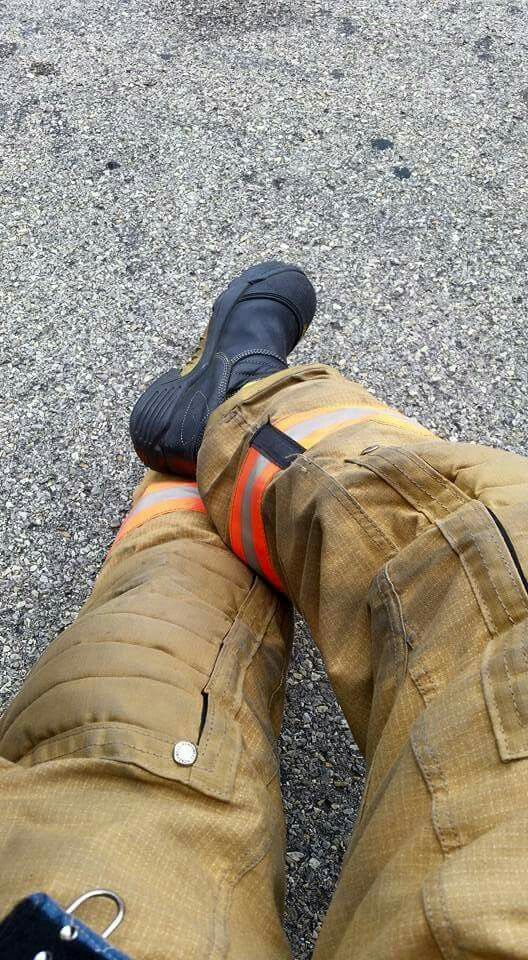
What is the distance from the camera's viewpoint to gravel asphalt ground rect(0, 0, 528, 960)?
1553mm

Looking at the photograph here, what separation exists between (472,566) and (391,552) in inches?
5.6

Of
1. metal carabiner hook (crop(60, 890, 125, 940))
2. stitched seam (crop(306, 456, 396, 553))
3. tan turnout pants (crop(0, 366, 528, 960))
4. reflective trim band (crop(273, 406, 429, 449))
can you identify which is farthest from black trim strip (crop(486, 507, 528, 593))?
metal carabiner hook (crop(60, 890, 125, 940))

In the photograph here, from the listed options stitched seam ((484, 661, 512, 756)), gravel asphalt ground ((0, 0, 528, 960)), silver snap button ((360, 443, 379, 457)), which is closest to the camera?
stitched seam ((484, 661, 512, 756))

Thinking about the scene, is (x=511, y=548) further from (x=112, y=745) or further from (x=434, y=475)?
(x=112, y=745)

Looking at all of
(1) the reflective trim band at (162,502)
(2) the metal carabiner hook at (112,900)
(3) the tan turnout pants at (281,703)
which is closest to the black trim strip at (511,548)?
(3) the tan turnout pants at (281,703)

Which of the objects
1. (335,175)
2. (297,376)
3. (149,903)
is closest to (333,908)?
(149,903)

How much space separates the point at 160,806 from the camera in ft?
2.65

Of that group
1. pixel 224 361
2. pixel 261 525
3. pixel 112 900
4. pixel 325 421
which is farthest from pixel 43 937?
pixel 224 361

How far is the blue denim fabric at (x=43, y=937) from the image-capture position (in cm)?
56

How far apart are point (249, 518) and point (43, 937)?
68 centimetres

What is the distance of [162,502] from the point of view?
4.50 feet

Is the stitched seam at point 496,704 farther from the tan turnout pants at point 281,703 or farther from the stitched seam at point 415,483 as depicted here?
the stitched seam at point 415,483

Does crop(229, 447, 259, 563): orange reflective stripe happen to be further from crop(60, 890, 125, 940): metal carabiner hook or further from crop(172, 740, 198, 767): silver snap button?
crop(60, 890, 125, 940): metal carabiner hook

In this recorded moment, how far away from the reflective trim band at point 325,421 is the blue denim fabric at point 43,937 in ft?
2.27
